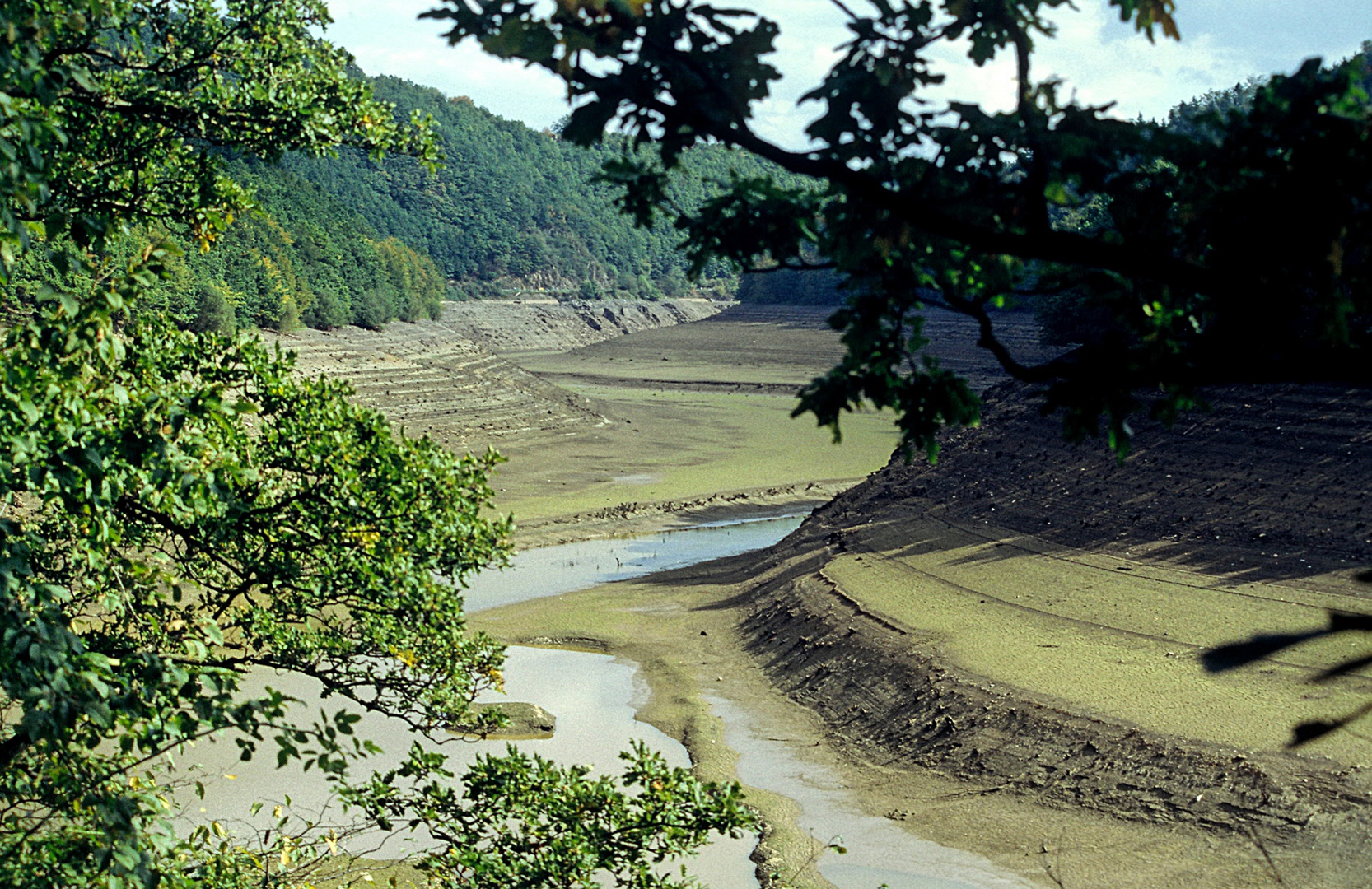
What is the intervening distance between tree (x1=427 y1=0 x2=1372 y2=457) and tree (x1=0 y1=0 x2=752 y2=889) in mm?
3044

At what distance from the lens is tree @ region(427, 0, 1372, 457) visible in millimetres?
3844

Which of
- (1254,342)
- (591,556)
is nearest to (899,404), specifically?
(1254,342)

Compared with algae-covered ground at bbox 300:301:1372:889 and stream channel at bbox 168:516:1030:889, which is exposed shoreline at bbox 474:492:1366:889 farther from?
stream channel at bbox 168:516:1030:889

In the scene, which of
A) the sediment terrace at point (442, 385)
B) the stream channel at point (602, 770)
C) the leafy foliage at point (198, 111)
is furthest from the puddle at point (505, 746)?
the sediment terrace at point (442, 385)

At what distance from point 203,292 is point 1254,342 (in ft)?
220

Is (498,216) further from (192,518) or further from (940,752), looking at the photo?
(192,518)

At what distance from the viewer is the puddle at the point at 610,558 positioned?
3562cm

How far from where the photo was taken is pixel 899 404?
466cm

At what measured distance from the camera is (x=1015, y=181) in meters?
4.40

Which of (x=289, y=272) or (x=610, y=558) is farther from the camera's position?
(x=289, y=272)

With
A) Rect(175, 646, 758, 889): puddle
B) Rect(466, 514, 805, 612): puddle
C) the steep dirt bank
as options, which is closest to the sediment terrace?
Rect(466, 514, 805, 612): puddle

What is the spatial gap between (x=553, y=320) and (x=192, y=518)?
4903 inches

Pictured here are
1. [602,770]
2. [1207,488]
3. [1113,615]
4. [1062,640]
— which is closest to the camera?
[602,770]

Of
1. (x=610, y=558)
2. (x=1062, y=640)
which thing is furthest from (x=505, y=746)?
(x=610, y=558)
